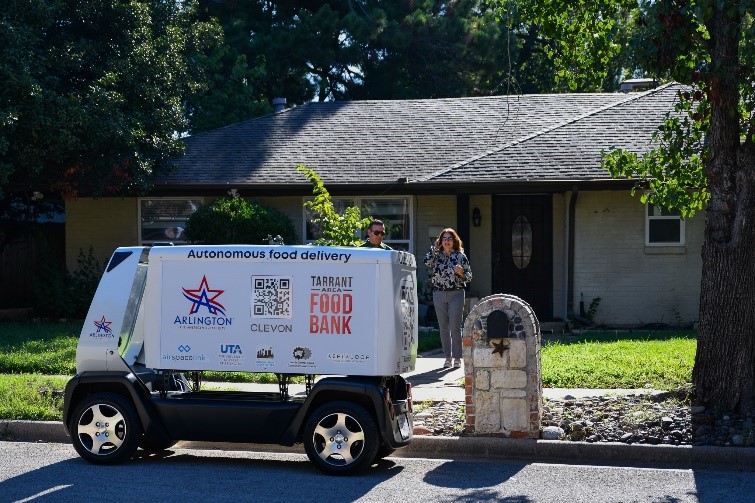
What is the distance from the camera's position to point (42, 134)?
54.6 ft

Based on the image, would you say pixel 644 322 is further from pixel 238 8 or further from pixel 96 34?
pixel 238 8

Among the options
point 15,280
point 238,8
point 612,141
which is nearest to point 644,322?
point 612,141

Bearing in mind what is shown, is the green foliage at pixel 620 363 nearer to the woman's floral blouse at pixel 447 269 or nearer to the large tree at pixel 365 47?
the woman's floral blouse at pixel 447 269

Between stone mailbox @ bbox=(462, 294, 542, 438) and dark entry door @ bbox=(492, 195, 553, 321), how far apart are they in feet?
32.6

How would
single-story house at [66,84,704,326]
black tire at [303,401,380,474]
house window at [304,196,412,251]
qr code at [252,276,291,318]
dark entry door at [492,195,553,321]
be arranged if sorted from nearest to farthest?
black tire at [303,401,380,474]
qr code at [252,276,291,318]
single-story house at [66,84,704,326]
dark entry door at [492,195,553,321]
house window at [304,196,412,251]

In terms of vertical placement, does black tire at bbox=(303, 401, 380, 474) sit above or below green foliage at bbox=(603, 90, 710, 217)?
below

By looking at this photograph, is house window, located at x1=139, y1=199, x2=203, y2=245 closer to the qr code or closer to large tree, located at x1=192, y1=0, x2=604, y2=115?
large tree, located at x1=192, y1=0, x2=604, y2=115

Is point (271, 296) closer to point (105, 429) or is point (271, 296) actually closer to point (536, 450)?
point (105, 429)

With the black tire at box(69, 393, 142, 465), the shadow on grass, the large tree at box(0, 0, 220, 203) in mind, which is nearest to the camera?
the black tire at box(69, 393, 142, 465)

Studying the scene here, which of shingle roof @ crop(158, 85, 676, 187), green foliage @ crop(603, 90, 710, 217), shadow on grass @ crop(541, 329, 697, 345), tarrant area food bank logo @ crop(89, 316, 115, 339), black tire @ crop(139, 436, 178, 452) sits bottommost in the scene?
black tire @ crop(139, 436, 178, 452)

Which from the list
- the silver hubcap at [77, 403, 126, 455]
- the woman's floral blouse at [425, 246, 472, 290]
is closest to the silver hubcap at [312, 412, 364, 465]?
the silver hubcap at [77, 403, 126, 455]

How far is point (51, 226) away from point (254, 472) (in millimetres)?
15676

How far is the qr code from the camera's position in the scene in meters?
8.33

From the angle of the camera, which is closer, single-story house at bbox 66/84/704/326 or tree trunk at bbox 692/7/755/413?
tree trunk at bbox 692/7/755/413
